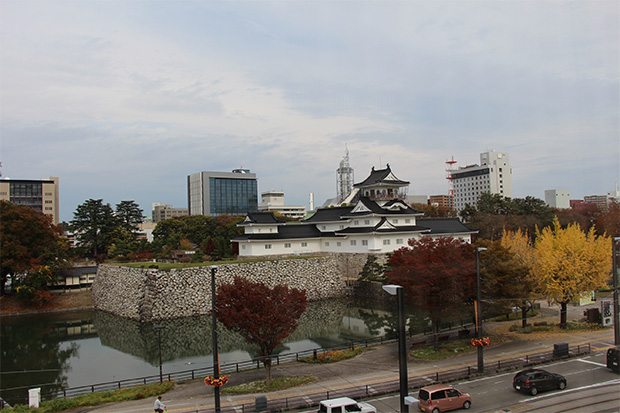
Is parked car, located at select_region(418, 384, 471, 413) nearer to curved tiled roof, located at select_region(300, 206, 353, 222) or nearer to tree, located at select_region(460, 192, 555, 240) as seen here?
curved tiled roof, located at select_region(300, 206, 353, 222)

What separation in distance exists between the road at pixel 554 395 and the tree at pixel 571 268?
A: 5.84 metres

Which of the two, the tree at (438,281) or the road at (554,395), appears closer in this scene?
the road at (554,395)

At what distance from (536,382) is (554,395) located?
703mm

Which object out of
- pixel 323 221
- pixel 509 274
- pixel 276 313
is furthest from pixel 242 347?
pixel 323 221

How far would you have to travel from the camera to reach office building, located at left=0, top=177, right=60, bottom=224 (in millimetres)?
85438

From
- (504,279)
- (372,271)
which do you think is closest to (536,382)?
(504,279)

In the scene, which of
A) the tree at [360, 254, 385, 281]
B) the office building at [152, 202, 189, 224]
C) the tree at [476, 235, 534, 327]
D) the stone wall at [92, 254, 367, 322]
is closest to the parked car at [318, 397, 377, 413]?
the tree at [476, 235, 534, 327]

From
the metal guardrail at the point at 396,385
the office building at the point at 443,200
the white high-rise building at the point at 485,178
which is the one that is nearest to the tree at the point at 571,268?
the metal guardrail at the point at 396,385

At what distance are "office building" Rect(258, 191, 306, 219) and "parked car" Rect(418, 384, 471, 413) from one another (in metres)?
126

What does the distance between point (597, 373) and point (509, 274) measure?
256 inches

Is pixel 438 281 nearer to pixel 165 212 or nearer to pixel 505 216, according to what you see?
pixel 505 216

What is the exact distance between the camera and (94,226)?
187ft

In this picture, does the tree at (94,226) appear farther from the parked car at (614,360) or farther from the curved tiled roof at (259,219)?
the parked car at (614,360)

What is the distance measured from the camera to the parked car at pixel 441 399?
13672 millimetres
